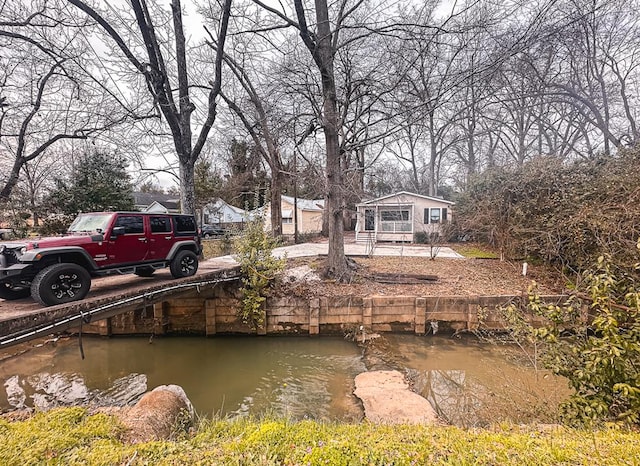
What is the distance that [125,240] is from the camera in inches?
209

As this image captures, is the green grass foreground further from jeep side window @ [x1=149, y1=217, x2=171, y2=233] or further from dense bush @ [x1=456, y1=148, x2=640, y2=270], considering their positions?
dense bush @ [x1=456, y1=148, x2=640, y2=270]

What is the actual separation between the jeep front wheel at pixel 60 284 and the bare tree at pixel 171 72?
5997 mm

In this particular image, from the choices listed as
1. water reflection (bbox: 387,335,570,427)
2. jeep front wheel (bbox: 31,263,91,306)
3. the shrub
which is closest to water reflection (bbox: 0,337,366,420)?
the shrub

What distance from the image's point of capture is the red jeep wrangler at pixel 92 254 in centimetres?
408

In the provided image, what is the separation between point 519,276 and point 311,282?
23.0 feet

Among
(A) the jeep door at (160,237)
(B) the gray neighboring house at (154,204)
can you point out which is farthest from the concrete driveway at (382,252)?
(B) the gray neighboring house at (154,204)

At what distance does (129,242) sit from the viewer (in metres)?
5.38

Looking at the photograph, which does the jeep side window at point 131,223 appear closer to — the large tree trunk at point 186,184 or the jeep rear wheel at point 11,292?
the jeep rear wheel at point 11,292

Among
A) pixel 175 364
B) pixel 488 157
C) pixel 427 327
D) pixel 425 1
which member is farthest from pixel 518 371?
pixel 488 157

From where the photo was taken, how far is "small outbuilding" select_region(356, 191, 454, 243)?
60.0 ft

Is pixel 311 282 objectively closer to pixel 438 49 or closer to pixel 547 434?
pixel 547 434

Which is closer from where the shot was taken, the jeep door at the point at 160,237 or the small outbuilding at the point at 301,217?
the jeep door at the point at 160,237

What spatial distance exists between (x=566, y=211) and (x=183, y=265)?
10832 mm

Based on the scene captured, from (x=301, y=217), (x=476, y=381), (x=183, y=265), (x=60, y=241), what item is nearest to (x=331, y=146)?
(x=183, y=265)
